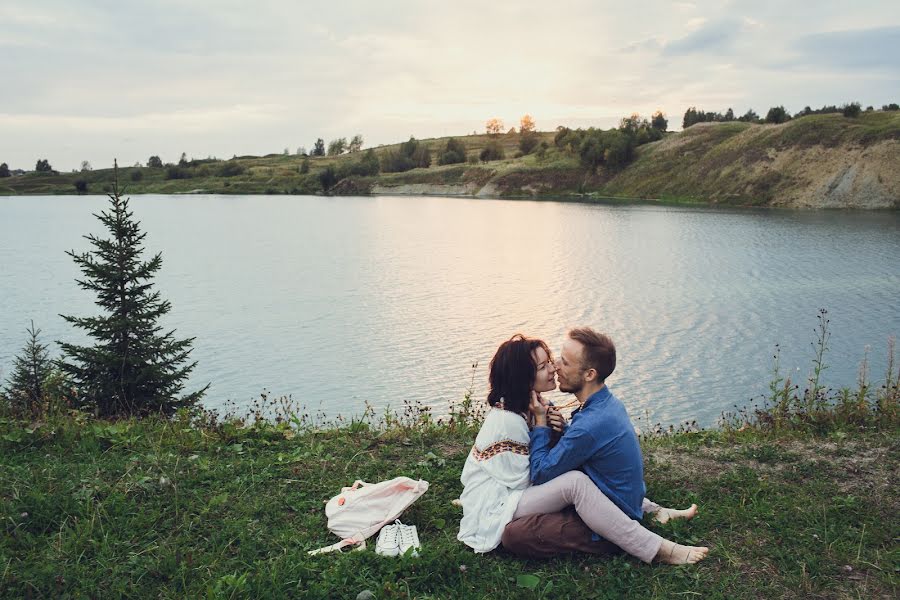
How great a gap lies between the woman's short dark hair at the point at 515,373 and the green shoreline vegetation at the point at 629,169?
34024mm

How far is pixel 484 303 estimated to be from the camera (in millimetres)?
28625

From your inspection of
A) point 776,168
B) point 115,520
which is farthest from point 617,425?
point 776,168

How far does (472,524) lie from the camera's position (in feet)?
19.4

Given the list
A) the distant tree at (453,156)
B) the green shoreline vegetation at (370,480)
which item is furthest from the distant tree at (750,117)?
the green shoreline vegetation at (370,480)

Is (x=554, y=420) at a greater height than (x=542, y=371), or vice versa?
(x=542, y=371)

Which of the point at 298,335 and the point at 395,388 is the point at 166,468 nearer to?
the point at 395,388

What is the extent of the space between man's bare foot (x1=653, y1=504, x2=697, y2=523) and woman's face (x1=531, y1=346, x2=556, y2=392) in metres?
1.88

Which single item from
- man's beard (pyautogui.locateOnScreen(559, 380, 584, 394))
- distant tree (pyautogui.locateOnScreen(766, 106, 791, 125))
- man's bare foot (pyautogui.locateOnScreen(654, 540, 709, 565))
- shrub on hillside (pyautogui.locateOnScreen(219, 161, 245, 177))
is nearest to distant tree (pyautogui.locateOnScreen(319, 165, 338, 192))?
shrub on hillside (pyautogui.locateOnScreen(219, 161, 245, 177))

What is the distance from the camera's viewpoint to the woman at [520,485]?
222 inches

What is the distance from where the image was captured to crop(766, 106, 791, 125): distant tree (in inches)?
4028

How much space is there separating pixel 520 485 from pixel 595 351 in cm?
138

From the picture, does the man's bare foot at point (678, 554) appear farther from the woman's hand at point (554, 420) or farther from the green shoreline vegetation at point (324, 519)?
the woman's hand at point (554, 420)

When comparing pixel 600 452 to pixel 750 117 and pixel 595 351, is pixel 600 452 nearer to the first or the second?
pixel 595 351

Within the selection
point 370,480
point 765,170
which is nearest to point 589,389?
point 370,480
